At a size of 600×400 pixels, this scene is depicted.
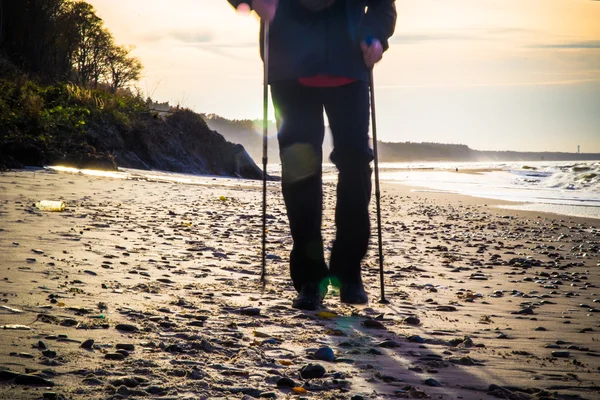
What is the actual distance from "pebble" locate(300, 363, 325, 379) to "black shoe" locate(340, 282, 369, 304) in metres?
1.31

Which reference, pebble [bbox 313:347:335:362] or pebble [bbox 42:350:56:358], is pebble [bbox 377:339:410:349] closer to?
pebble [bbox 313:347:335:362]

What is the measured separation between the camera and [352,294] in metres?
3.62

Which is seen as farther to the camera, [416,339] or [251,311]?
[251,311]

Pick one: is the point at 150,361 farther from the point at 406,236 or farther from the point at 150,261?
the point at 406,236

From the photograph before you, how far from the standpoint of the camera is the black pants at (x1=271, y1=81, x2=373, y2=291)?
363 centimetres

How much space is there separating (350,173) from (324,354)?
138 cm

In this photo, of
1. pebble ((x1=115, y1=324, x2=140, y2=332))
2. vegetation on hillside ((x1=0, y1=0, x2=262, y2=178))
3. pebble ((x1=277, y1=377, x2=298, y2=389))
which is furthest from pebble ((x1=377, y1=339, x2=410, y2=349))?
vegetation on hillside ((x1=0, y1=0, x2=262, y2=178))

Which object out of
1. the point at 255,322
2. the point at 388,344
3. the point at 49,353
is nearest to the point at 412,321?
the point at 388,344

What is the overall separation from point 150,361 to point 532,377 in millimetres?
1378

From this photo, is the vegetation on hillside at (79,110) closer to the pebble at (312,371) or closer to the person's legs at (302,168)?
the person's legs at (302,168)

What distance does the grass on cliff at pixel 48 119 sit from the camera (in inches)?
475

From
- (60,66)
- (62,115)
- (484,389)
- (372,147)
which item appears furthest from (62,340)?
(60,66)

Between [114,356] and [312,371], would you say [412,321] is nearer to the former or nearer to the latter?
[312,371]

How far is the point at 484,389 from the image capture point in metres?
2.21
